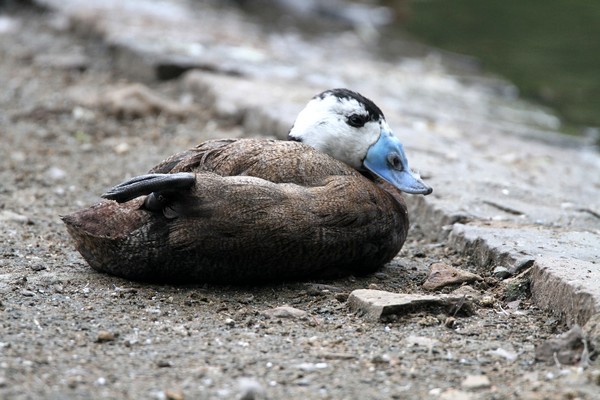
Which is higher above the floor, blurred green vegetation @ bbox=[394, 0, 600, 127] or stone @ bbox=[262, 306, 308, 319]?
blurred green vegetation @ bbox=[394, 0, 600, 127]

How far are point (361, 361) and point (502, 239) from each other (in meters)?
1.54

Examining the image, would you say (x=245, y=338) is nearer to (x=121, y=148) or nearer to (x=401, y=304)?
(x=401, y=304)

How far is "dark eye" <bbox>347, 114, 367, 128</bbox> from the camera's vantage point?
4488 millimetres

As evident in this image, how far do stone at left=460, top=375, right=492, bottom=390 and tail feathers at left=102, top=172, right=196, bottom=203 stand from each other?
135 cm

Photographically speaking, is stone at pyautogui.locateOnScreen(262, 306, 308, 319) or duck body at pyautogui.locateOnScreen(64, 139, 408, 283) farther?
duck body at pyautogui.locateOnScreen(64, 139, 408, 283)

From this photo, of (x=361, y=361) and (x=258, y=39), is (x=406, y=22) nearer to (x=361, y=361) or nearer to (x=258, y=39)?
(x=258, y=39)

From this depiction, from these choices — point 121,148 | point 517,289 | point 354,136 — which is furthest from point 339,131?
point 121,148

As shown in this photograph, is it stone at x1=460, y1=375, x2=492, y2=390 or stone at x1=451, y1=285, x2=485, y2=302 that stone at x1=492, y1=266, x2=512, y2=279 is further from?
stone at x1=460, y1=375, x2=492, y2=390

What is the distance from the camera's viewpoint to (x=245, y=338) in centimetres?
354

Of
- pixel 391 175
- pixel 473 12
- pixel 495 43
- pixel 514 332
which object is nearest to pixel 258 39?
pixel 495 43

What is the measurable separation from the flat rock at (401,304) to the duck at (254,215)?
0.33 meters

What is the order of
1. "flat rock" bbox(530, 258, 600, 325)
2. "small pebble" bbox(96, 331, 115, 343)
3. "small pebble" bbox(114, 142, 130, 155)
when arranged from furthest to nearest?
"small pebble" bbox(114, 142, 130, 155) → "flat rock" bbox(530, 258, 600, 325) → "small pebble" bbox(96, 331, 115, 343)

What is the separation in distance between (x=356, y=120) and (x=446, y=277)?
0.80 meters

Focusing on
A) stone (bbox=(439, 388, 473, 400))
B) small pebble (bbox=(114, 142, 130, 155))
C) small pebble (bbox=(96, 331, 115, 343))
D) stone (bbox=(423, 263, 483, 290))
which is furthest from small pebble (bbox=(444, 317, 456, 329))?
small pebble (bbox=(114, 142, 130, 155))
